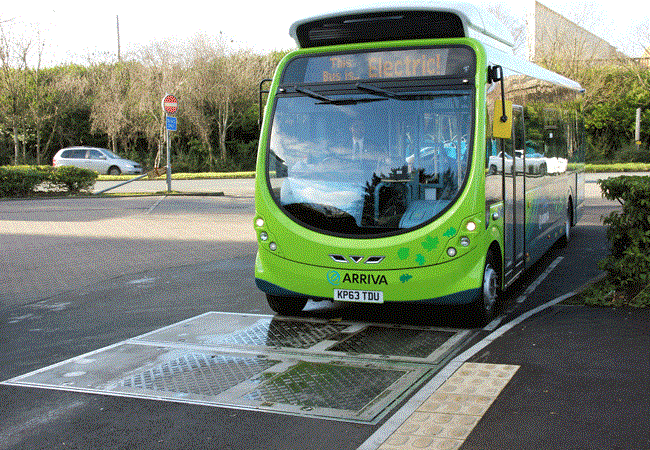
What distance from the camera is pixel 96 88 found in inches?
1702

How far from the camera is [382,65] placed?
7309mm

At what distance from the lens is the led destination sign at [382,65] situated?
280 inches

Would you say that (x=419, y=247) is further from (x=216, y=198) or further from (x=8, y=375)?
(x=216, y=198)

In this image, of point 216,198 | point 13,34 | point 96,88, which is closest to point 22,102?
point 13,34

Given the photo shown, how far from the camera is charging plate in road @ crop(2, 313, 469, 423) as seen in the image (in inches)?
200

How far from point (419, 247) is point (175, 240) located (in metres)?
8.22

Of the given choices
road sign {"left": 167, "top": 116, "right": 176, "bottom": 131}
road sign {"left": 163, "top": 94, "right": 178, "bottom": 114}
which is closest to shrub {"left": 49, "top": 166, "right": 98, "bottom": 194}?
road sign {"left": 163, "top": 94, "right": 178, "bottom": 114}

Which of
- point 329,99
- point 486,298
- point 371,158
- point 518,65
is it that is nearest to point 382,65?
point 329,99

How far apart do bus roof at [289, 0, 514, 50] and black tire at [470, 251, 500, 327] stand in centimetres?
230

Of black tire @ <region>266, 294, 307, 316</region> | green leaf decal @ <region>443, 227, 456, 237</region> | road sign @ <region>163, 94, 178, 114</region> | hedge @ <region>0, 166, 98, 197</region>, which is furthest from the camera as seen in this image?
road sign @ <region>163, 94, 178, 114</region>

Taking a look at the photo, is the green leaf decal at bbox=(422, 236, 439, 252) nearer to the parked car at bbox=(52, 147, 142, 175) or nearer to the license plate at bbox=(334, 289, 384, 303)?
the license plate at bbox=(334, 289, 384, 303)

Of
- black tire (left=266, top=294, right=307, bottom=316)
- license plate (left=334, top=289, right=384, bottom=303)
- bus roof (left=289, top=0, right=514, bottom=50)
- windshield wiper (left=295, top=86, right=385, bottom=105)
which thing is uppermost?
bus roof (left=289, top=0, right=514, bottom=50)

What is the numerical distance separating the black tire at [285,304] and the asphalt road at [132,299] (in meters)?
0.29

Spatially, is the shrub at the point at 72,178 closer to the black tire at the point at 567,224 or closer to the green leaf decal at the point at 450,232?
the black tire at the point at 567,224
